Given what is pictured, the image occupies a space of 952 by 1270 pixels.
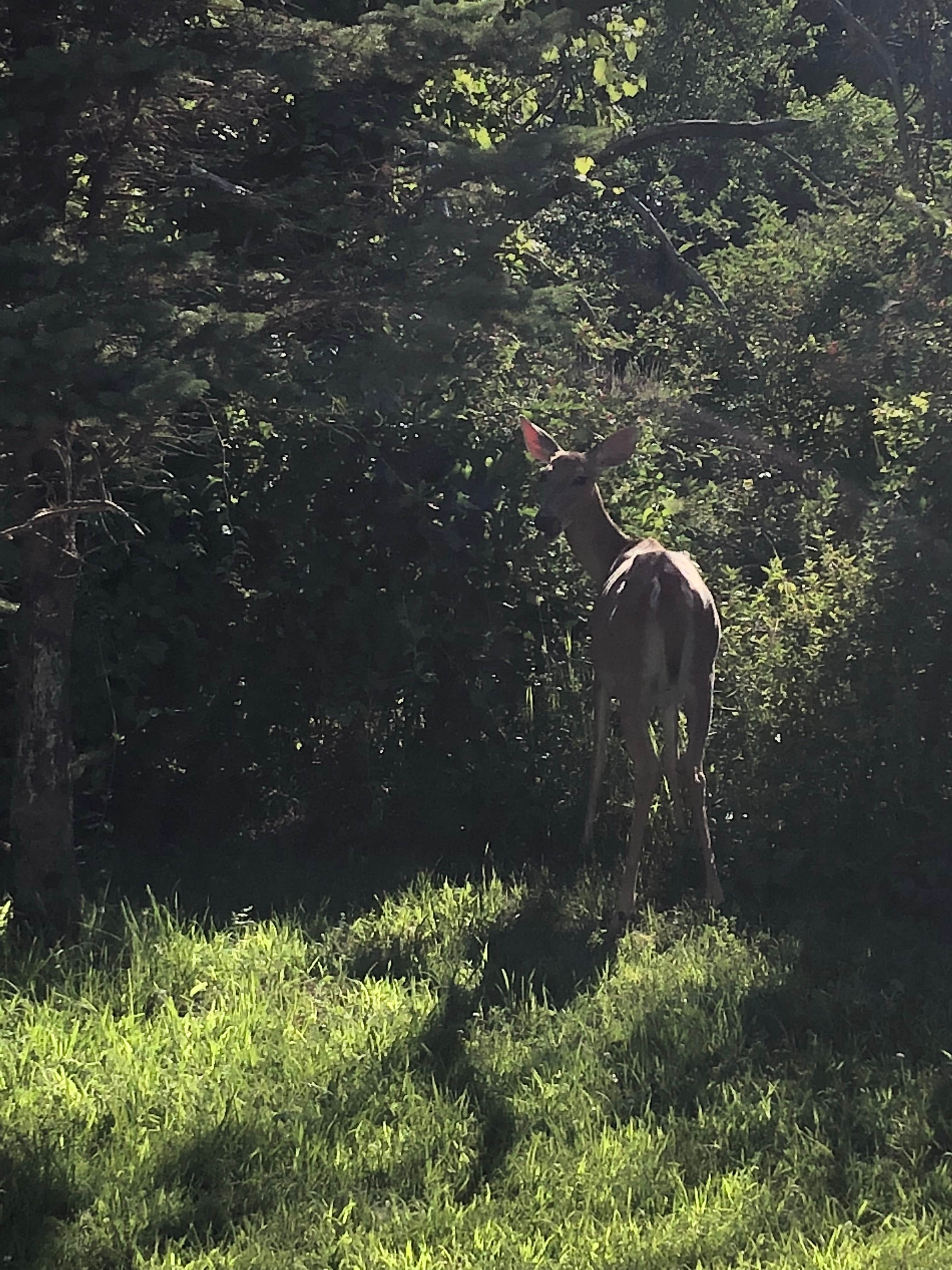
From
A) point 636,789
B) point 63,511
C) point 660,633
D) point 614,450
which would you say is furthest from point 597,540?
point 63,511

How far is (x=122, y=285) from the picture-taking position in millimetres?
4434

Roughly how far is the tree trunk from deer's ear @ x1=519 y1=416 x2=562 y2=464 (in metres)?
2.76

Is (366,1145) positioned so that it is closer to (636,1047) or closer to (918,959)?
(636,1047)

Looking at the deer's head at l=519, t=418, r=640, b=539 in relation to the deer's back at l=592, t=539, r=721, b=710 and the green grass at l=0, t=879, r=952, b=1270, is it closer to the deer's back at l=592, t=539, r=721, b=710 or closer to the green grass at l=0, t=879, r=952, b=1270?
the deer's back at l=592, t=539, r=721, b=710

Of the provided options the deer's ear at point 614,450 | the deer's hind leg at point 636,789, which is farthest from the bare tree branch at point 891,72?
the deer's hind leg at point 636,789

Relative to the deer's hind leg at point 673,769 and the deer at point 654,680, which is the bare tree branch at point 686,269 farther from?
the deer's hind leg at point 673,769

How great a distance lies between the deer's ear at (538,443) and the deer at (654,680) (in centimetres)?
86

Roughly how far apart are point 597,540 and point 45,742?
327 cm

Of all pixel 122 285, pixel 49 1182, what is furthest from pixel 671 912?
pixel 122 285

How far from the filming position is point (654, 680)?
686 cm

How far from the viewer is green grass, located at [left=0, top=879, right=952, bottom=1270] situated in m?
4.13

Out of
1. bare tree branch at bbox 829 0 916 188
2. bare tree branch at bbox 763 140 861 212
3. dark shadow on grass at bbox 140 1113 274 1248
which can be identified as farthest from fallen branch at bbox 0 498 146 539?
bare tree branch at bbox 763 140 861 212

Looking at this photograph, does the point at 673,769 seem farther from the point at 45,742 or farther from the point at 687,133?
the point at 687,133

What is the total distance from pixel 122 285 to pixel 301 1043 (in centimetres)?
272
